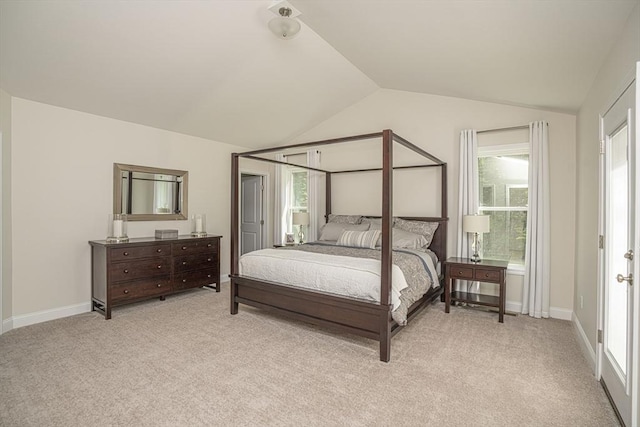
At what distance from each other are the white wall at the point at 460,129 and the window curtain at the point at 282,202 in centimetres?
70

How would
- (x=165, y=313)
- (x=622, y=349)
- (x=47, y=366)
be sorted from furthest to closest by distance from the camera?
1. (x=165, y=313)
2. (x=47, y=366)
3. (x=622, y=349)

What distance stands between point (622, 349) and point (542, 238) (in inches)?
76.2

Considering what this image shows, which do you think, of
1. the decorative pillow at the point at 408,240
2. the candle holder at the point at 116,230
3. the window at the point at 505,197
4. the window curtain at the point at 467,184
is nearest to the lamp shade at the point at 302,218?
the decorative pillow at the point at 408,240

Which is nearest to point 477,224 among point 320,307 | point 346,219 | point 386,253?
point 386,253

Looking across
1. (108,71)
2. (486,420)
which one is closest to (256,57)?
(108,71)

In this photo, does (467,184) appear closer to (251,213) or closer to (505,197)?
(505,197)

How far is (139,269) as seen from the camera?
402 cm

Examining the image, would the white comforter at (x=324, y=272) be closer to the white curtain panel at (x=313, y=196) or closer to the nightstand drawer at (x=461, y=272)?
the nightstand drawer at (x=461, y=272)

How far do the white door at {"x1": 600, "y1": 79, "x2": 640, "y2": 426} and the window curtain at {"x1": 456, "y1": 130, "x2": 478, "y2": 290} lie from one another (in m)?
1.81

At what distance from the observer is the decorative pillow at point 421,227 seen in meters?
4.39

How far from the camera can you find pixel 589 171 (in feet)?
9.56

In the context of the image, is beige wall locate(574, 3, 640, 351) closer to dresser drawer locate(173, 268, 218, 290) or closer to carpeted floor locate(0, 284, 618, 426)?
carpeted floor locate(0, 284, 618, 426)

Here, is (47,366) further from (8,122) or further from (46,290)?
(8,122)

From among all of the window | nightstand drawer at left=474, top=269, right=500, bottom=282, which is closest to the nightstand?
nightstand drawer at left=474, top=269, right=500, bottom=282
